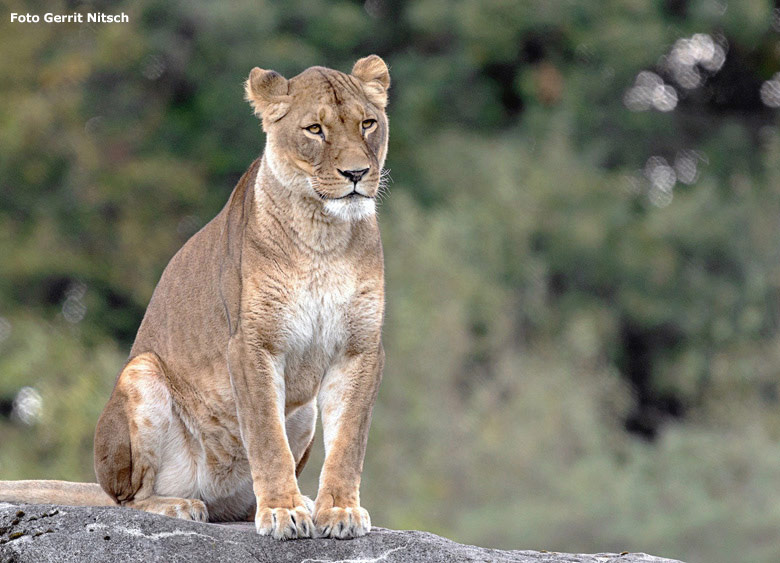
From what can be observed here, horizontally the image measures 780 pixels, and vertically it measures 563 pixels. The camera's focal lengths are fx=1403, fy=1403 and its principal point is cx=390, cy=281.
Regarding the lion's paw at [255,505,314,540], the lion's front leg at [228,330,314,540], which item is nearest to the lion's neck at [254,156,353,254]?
the lion's front leg at [228,330,314,540]

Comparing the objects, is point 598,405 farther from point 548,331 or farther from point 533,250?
point 533,250

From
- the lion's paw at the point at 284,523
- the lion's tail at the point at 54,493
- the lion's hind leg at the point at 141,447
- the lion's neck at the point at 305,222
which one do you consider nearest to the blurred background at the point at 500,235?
the lion's tail at the point at 54,493

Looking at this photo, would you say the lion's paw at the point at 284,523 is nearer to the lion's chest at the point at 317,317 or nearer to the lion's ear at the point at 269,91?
the lion's chest at the point at 317,317

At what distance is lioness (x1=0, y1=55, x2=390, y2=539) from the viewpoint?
6.43 m

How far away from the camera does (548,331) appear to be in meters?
21.8

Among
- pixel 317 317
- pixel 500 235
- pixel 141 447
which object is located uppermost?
pixel 500 235

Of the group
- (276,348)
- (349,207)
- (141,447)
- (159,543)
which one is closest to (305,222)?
(349,207)

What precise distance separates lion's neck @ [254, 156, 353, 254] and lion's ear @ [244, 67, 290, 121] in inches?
12.3

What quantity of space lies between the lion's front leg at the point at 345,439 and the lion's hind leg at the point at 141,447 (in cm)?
76

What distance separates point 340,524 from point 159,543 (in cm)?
81

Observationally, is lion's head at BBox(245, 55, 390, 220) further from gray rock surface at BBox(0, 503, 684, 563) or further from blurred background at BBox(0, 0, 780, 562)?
blurred background at BBox(0, 0, 780, 562)

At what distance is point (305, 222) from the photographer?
659 cm

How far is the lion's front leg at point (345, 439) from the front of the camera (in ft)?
20.8

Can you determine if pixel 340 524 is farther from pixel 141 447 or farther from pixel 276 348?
pixel 141 447
